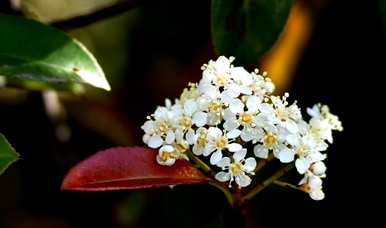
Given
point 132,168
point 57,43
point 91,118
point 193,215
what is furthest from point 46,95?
point 132,168

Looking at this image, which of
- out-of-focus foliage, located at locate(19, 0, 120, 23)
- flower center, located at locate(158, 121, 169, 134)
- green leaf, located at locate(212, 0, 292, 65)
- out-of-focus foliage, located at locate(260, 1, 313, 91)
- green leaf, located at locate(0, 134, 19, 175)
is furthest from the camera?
out-of-focus foliage, located at locate(19, 0, 120, 23)

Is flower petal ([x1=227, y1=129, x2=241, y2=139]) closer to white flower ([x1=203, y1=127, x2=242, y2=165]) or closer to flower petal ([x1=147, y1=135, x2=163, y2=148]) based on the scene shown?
white flower ([x1=203, y1=127, x2=242, y2=165])

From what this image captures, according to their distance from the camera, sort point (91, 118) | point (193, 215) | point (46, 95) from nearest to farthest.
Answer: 1. point (193, 215)
2. point (46, 95)
3. point (91, 118)

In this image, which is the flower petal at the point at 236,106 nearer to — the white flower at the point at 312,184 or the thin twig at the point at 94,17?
the white flower at the point at 312,184

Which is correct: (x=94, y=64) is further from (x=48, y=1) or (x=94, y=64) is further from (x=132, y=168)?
(x=48, y=1)

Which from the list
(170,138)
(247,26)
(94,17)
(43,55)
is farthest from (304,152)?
(94,17)

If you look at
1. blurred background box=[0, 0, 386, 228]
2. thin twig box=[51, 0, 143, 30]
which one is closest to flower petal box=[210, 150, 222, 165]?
thin twig box=[51, 0, 143, 30]

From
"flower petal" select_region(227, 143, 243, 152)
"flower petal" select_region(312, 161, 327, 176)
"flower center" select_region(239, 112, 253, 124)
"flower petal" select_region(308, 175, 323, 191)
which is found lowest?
"flower petal" select_region(308, 175, 323, 191)
